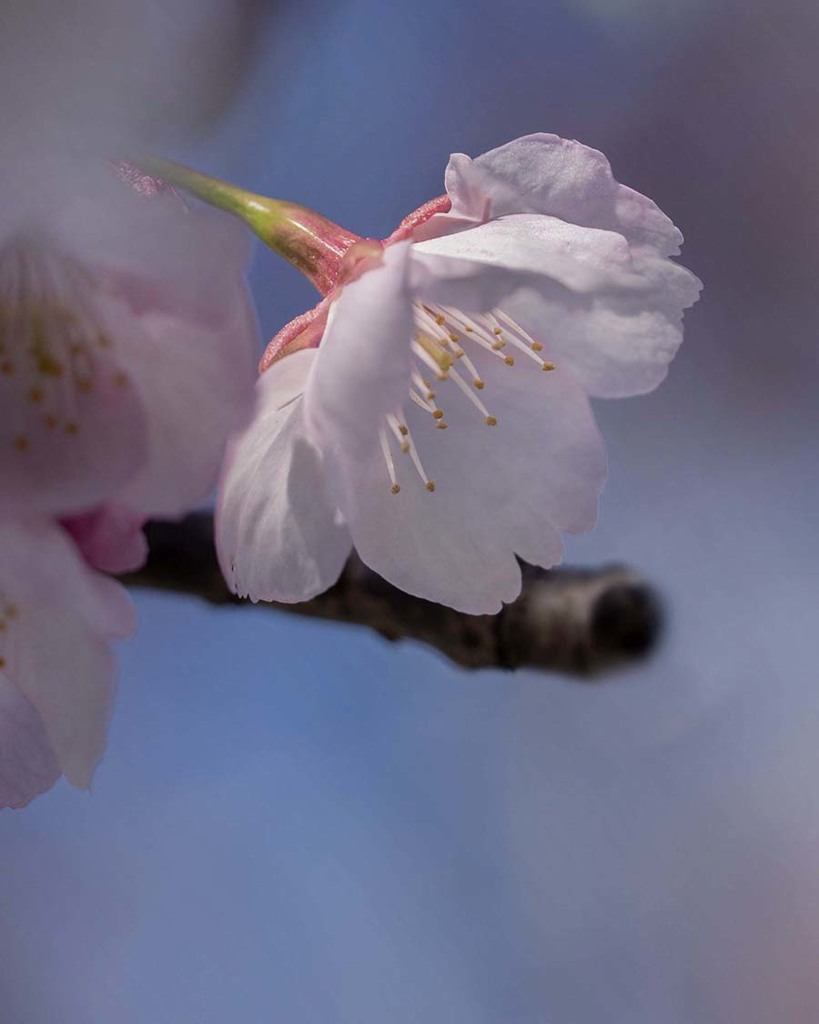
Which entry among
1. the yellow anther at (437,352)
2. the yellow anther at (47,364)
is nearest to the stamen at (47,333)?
the yellow anther at (47,364)

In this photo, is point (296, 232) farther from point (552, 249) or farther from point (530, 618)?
point (530, 618)

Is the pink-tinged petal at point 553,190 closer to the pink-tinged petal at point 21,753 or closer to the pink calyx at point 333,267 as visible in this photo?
the pink calyx at point 333,267

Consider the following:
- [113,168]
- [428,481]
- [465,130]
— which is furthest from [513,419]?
[465,130]

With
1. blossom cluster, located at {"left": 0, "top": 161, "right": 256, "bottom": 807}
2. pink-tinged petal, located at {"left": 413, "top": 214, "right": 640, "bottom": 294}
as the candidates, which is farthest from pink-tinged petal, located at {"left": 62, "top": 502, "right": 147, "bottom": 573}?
pink-tinged petal, located at {"left": 413, "top": 214, "right": 640, "bottom": 294}

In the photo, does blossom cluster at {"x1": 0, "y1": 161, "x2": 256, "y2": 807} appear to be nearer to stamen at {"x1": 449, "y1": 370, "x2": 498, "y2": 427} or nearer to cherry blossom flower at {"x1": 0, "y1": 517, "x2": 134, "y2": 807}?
cherry blossom flower at {"x1": 0, "y1": 517, "x2": 134, "y2": 807}

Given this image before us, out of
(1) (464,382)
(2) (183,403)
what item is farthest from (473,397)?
(2) (183,403)
